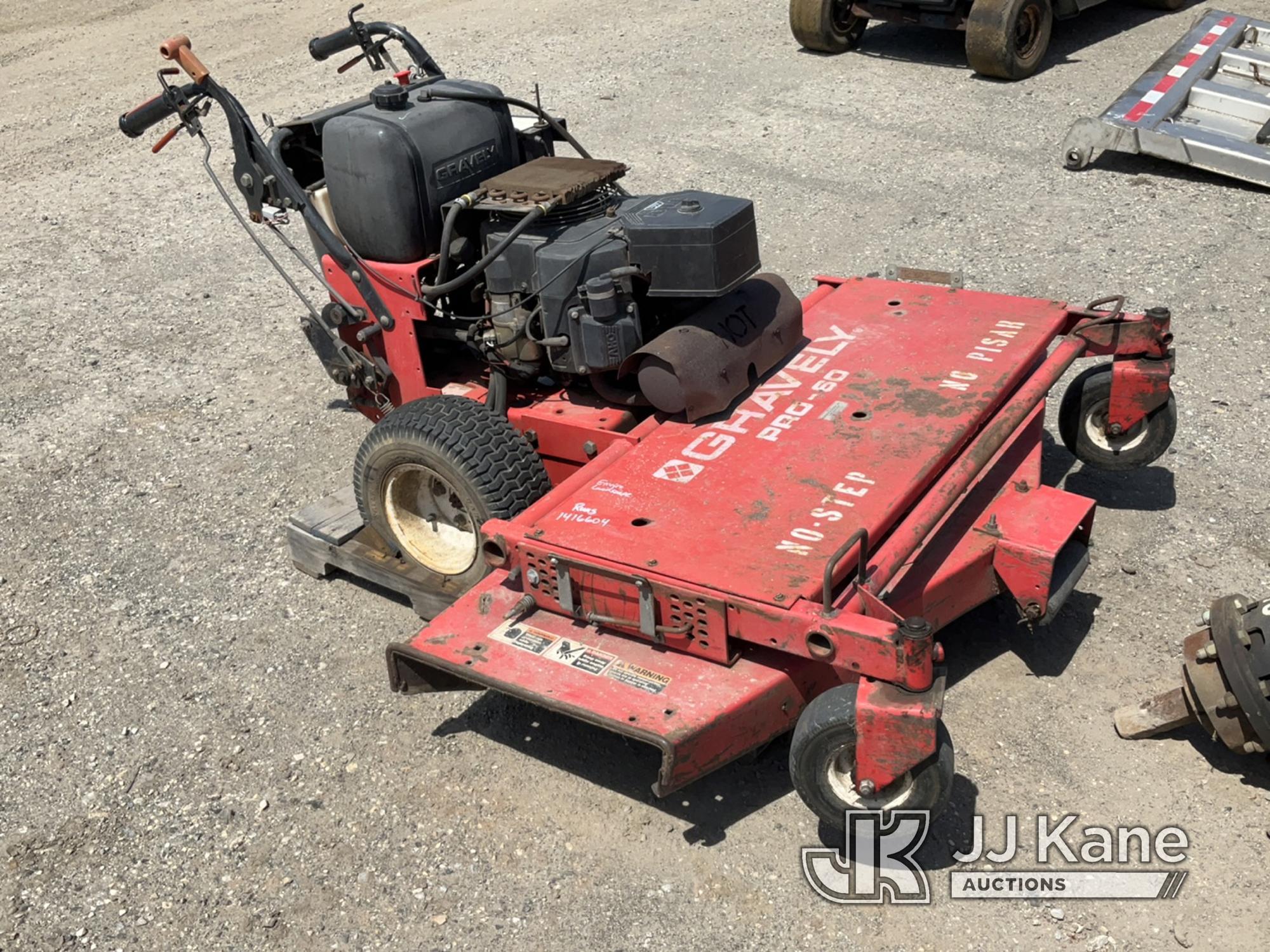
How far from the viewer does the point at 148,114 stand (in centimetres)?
536

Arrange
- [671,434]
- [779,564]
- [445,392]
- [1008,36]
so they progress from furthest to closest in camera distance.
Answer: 1. [1008,36]
2. [445,392]
3. [671,434]
4. [779,564]

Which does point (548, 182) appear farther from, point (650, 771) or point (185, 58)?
point (650, 771)

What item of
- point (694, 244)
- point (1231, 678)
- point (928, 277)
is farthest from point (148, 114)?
point (1231, 678)

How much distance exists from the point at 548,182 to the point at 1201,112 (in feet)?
17.9

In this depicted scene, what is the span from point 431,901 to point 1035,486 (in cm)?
248

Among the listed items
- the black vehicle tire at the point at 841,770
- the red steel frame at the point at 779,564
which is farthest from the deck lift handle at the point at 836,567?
the black vehicle tire at the point at 841,770

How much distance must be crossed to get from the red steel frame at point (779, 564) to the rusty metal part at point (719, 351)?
10 centimetres

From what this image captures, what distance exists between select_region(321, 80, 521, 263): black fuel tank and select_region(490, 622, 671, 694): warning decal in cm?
172

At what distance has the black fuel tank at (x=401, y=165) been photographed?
16.0 ft

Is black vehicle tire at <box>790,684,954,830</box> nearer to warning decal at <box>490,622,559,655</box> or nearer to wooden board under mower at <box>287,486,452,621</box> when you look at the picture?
warning decal at <box>490,622,559,655</box>

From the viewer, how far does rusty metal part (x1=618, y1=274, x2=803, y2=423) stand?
14.9ft

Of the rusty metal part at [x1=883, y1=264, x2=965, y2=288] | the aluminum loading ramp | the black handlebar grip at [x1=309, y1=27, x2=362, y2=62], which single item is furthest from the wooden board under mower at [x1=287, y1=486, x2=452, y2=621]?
the aluminum loading ramp

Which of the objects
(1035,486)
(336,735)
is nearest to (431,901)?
(336,735)

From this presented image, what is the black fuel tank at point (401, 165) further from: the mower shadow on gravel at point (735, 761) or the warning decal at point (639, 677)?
the warning decal at point (639, 677)
